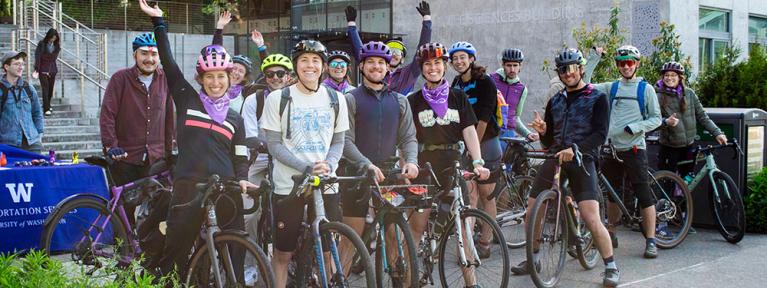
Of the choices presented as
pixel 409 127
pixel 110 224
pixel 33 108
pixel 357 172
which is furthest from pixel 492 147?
pixel 33 108

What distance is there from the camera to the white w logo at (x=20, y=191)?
24.4ft

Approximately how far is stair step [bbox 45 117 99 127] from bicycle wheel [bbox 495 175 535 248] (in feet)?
32.6

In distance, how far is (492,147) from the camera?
26.0ft

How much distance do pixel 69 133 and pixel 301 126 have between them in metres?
11.1

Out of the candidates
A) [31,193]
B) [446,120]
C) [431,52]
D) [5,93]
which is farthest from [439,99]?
[5,93]

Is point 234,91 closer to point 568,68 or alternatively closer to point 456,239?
point 456,239

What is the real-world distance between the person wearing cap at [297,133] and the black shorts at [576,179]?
80.3 inches

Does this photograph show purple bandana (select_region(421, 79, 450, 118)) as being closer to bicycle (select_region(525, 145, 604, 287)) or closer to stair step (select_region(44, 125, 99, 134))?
bicycle (select_region(525, 145, 604, 287))

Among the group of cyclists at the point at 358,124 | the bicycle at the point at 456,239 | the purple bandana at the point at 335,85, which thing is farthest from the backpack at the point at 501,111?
the bicycle at the point at 456,239

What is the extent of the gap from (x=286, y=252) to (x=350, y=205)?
0.62 m

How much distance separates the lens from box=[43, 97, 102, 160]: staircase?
48.3 feet

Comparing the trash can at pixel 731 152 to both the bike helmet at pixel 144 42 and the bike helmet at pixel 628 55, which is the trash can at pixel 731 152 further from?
the bike helmet at pixel 144 42

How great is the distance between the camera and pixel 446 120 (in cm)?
649

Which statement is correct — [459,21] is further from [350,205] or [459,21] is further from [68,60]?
[350,205]
